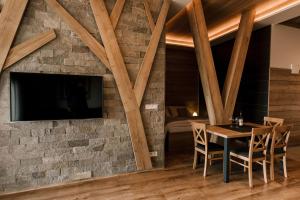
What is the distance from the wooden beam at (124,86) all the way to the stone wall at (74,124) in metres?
0.10

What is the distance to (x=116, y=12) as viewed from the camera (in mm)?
3205

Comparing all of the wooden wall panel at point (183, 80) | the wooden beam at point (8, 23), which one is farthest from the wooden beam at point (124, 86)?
the wooden wall panel at point (183, 80)

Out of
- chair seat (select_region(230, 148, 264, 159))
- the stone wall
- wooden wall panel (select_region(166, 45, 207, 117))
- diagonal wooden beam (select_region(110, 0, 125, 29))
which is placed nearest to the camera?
the stone wall

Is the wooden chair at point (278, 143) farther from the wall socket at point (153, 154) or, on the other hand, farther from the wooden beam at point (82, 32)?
the wooden beam at point (82, 32)

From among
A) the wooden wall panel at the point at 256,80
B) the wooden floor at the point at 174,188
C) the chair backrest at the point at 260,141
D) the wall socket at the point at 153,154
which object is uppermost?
the wooden wall panel at the point at 256,80

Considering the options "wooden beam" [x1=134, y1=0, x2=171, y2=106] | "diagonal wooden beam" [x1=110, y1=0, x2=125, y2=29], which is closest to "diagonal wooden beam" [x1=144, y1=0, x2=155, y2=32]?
"wooden beam" [x1=134, y1=0, x2=171, y2=106]

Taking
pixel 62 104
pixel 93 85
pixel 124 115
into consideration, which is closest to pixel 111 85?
pixel 93 85

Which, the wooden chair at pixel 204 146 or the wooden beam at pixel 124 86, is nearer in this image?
the wooden beam at pixel 124 86

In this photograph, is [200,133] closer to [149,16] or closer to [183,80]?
[149,16]

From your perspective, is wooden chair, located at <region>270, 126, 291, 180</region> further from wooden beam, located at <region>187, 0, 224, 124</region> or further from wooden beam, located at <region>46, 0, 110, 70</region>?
wooden beam, located at <region>46, 0, 110, 70</region>

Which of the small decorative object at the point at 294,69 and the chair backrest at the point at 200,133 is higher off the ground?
the small decorative object at the point at 294,69

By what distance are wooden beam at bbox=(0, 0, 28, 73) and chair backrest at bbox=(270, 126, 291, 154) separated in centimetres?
390

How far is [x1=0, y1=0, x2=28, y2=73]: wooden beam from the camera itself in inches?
102

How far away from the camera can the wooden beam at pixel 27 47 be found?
265 cm
